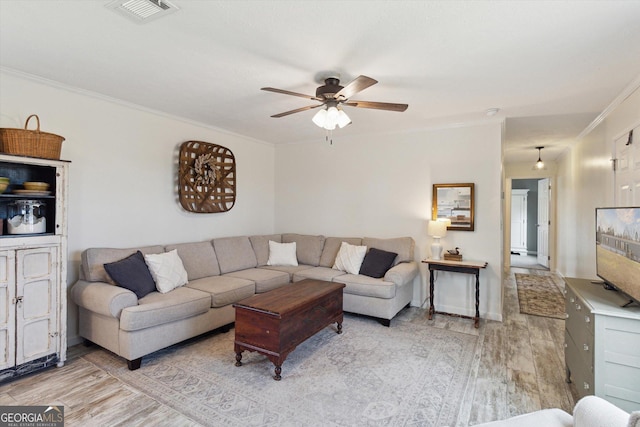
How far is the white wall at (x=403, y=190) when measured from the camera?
401 centimetres

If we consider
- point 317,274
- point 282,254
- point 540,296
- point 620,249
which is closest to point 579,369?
point 620,249

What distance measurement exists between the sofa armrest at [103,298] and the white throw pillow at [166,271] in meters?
0.38

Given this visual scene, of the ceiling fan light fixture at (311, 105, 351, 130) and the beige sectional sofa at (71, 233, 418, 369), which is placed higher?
the ceiling fan light fixture at (311, 105, 351, 130)

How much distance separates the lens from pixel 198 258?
3.86 meters

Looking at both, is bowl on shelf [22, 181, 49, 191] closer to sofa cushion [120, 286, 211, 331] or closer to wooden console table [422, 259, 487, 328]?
sofa cushion [120, 286, 211, 331]

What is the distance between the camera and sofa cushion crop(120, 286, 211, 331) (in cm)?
259

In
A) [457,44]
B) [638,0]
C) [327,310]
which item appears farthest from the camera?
[327,310]

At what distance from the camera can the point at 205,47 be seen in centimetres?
224

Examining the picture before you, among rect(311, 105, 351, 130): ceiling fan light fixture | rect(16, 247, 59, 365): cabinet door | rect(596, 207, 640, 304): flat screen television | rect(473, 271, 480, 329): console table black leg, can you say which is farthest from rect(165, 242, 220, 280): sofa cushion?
rect(596, 207, 640, 304): flat screen television

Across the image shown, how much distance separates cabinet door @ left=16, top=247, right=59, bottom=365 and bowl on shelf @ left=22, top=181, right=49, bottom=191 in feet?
1.61

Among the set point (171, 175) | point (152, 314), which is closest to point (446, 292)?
point (152, 314)

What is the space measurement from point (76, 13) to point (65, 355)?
260 cm

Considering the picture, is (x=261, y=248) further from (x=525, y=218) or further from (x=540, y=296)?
(x=525, y=218)

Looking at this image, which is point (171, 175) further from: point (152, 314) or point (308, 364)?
point (308, 364)
